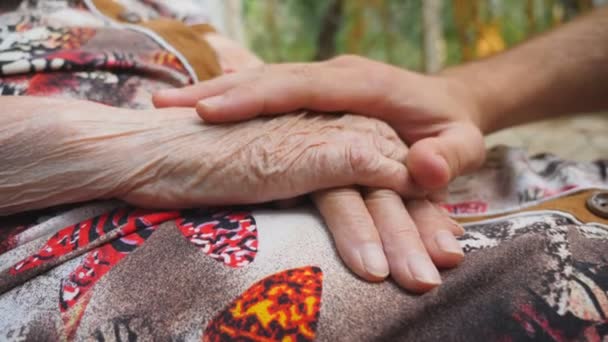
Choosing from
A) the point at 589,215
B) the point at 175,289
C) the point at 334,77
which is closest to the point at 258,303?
the point at 175,289

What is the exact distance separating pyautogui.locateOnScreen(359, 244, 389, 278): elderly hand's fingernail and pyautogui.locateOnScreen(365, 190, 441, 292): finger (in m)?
0.01

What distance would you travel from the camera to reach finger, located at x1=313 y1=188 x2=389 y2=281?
0.55 metres

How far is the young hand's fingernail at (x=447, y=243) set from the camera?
1.88 ft

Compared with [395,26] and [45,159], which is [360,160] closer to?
[45,159]

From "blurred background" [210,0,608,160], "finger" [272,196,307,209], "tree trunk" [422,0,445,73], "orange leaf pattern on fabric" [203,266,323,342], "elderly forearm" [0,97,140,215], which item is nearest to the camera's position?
"orange leaf pattern on fabric" [203,266,323,342]

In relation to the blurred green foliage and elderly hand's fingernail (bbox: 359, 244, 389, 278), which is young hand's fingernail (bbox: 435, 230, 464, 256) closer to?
elderly hand's fingernail (bbox: 359, 244, 389, 278)

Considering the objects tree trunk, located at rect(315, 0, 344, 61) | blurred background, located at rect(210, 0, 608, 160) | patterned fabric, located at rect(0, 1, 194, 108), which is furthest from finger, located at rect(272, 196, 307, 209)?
tree trunk, located at rect(315, 0, 344, 61)

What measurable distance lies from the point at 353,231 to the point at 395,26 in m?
2.26

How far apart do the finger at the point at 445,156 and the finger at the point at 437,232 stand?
1.4 inches

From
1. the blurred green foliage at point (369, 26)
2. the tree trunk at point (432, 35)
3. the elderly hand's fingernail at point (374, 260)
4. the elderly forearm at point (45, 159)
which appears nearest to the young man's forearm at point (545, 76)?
the elderly hand's fingernail at point (374, 260)

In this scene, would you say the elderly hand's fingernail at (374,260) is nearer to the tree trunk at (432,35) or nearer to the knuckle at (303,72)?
the knuckle at (303,72)

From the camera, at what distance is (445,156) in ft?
2.39

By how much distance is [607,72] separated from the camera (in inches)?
41.9

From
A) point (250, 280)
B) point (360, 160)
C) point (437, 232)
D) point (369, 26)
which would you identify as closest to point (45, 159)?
point (250, 280)
